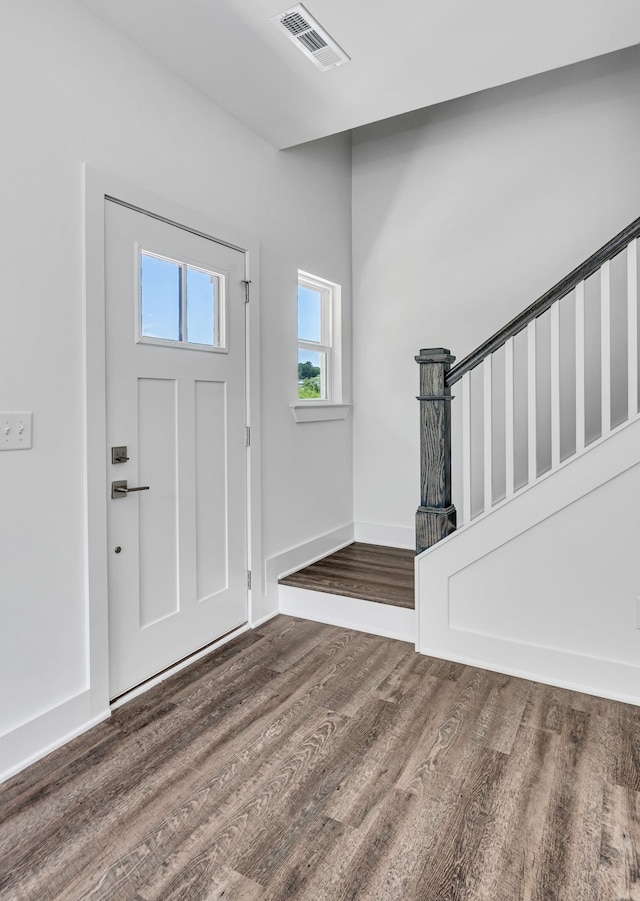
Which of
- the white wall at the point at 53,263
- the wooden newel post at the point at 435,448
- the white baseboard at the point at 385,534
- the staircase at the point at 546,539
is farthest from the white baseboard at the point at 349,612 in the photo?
the white wall at the point at 53,263

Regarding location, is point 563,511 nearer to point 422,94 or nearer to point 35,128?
point 422,94

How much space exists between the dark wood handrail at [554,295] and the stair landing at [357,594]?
1.21 m

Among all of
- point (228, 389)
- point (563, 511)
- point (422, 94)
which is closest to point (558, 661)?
point (563, 511)

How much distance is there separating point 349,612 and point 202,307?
1818 mm

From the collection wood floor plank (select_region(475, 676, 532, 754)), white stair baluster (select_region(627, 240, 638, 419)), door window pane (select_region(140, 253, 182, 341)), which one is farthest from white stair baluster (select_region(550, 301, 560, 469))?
door window pane (select_region(140, 253, 182, 341))

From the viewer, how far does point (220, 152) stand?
8.98 ft

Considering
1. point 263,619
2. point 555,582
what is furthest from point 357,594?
point 555,582

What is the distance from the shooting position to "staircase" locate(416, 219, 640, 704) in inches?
89.5

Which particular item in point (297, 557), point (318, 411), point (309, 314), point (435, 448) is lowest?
point (297, 557)

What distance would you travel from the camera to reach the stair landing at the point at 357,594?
9.45 feet

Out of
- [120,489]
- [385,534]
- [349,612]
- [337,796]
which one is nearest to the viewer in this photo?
[337,796]

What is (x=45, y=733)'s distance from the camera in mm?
1956

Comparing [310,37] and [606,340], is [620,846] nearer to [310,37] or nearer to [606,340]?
[606,340]

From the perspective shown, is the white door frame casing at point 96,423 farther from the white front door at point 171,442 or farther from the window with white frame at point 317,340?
the window with white frame at point 317,340
